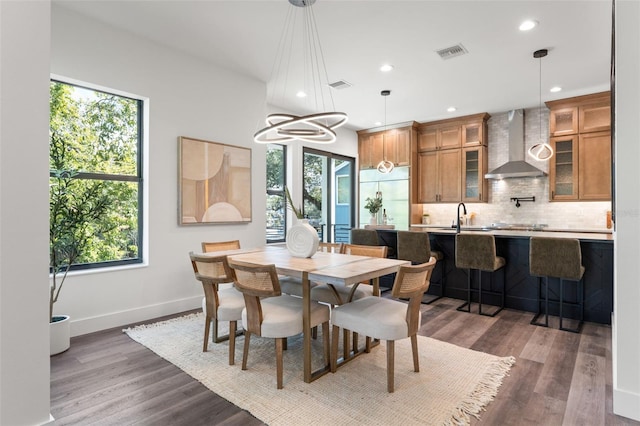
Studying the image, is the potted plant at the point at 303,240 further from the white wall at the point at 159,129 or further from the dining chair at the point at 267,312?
the white wall at the point at 159,129

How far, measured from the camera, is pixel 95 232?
3551 millimetres

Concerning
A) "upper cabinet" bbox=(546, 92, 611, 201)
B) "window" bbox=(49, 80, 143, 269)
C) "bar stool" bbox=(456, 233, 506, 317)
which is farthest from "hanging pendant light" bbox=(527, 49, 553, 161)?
"window" bbox=(49, 80, 143, 269)


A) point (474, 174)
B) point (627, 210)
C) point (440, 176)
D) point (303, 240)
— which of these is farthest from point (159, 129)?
point (474, 174)

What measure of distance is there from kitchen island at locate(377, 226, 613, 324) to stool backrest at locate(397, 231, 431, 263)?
0.45m

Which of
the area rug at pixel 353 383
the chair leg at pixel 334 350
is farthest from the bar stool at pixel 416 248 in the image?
the chair leg at pixel 334 350

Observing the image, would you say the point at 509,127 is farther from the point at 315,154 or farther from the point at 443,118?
the point at 315,154

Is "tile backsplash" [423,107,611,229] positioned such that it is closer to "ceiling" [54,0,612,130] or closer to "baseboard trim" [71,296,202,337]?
"ceiling" [54,0,612,130]

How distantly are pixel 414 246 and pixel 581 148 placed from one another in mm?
3568

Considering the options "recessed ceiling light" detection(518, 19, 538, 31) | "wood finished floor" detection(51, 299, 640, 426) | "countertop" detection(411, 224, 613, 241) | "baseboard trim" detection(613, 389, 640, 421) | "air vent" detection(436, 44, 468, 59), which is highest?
"air vent" detection(436, 44, 468, 59)

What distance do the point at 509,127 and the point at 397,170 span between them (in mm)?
2239

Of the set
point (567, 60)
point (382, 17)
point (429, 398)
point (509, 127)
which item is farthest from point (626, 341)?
point (509, 127)

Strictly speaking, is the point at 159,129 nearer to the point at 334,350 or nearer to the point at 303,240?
the point at 303,240

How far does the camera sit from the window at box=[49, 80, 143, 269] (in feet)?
10.2

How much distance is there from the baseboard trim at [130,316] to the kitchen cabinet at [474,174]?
535 centimetres
